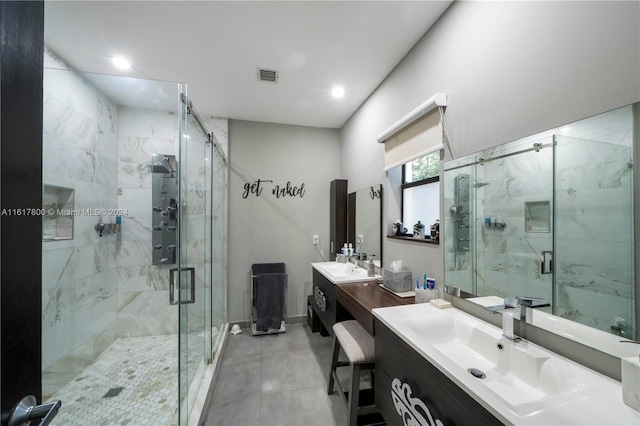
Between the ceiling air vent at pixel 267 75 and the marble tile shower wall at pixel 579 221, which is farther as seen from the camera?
the ceiling air vent at pixel 267 75

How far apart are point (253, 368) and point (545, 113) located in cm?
272

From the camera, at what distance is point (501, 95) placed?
1196mm

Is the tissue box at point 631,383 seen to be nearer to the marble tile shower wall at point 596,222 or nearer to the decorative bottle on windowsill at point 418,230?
the marble tile shower wall at point 596,222

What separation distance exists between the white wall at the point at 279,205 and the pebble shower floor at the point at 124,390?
96 cm

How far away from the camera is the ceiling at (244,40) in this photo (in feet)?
4.97

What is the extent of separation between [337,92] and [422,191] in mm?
1344

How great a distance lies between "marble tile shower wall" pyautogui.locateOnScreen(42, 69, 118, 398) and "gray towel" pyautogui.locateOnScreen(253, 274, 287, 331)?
1.42 meters

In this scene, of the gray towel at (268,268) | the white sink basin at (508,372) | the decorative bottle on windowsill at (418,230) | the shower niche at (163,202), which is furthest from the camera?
the gray towel at (268,268)

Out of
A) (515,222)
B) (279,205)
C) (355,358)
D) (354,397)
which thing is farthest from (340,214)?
(515,222)

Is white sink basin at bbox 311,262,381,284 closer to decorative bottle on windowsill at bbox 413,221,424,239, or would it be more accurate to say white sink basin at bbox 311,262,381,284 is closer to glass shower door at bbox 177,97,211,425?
decorative bottle on windowsill at bbox 413,221,424,239

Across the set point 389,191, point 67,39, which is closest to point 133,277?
point 67,39

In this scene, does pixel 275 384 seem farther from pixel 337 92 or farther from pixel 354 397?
pixel 337 92

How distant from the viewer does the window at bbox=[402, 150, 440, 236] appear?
177cm

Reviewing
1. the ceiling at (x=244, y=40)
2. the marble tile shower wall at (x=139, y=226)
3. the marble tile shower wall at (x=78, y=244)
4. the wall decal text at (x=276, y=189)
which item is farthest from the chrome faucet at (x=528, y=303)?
the marble tile shower wall at (x=139, y=226)
